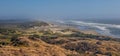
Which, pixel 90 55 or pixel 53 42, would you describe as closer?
pixel 90 55

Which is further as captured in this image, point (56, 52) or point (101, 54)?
point (101, 54)

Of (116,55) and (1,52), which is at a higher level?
(1,52)

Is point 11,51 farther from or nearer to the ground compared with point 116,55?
farther from the ground

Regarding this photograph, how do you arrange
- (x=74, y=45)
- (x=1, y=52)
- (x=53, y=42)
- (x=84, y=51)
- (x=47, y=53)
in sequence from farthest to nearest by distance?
(x=53, y=42) → (x=74, y=45) → (x=84, y=51) → (x=47, y=53) → (x=1, y=52)

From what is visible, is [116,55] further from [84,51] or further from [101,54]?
[84,51]

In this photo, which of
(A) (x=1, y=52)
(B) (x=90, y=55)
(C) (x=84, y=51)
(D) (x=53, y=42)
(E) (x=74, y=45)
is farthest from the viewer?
(D) (x=53, y=42)

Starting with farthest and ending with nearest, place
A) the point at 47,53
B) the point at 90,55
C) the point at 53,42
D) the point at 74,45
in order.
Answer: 1. the point at 53,42
2. the point at 74,45
3. the point at 90,55
4. the point at 47,53

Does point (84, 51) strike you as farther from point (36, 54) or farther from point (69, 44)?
point (36, 54)

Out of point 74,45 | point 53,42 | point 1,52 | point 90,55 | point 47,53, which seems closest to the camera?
point 1,52

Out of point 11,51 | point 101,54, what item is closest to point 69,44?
point 101,54

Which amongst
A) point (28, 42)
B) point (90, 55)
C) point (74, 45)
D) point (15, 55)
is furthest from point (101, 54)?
point (15, 55)
